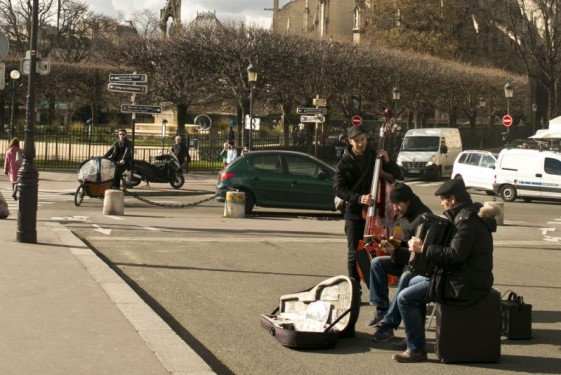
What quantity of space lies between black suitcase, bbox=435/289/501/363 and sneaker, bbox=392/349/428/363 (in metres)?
0.14

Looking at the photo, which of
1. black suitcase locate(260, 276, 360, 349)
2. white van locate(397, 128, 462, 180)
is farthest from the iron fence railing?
black suitcase locate(260, 276, 360, 349)

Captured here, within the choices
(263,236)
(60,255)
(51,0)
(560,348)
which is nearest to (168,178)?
(263,236)

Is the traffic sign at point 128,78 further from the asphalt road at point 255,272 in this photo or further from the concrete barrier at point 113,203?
the concrete barrier at point 113,203

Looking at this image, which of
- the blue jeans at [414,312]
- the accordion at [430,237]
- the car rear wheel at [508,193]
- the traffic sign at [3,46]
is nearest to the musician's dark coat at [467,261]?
the accordion at [430,237]

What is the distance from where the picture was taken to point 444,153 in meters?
42.6

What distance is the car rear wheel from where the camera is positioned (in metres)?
31.1

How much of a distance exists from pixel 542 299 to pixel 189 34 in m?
39.3

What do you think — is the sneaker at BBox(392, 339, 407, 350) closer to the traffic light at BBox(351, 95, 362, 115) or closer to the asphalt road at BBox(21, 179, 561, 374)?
the asphalt road at BBox(21, 179, 561, 374)

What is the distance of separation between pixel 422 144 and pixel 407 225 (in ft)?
114

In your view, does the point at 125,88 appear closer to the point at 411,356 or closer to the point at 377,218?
the point at 377,218

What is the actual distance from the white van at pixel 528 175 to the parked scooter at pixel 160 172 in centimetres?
1072

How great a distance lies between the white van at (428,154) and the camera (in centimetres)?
4191

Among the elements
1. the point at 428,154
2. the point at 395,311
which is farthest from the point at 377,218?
the point at 428,154

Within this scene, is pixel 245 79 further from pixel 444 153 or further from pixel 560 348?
pixel 560 348
